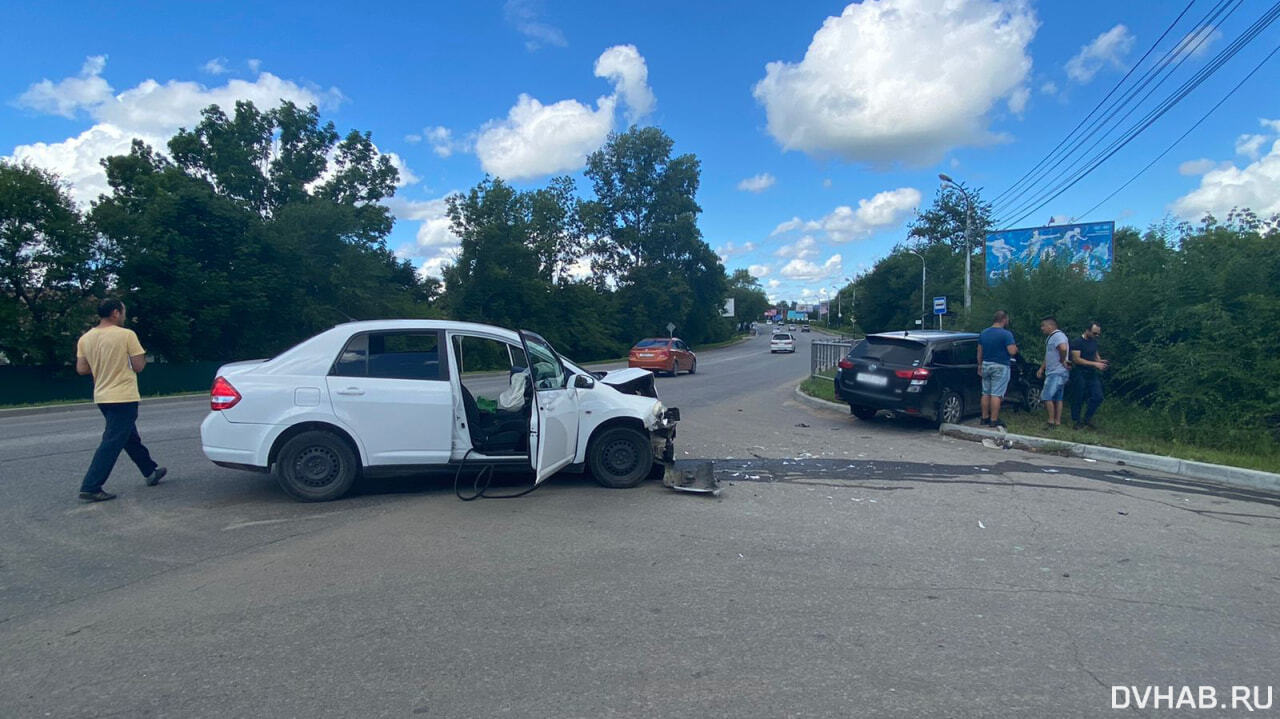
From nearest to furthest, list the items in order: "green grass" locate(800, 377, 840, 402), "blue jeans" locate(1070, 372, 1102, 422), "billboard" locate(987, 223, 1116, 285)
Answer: "blue jeans" locate(1070, 372, 1102, 422)
"green grass" locate(800, 377, 840, 402)
"billboard" locate(987, 223, 1116, 285)

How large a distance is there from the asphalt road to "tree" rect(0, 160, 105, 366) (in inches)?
806

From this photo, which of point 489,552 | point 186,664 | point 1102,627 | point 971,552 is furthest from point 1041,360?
point 186,664

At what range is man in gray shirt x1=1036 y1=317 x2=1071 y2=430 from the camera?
10.5 meters

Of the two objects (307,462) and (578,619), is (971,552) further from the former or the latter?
(307,462)

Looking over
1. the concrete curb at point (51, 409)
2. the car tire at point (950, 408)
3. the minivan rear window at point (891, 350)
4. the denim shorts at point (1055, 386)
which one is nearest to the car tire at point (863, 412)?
the minivan rear window at point (891, 350)

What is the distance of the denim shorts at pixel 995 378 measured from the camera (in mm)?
10828

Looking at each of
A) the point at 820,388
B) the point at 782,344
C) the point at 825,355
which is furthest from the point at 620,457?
the point at 782,344

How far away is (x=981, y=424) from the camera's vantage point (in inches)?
440

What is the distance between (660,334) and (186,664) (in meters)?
52.2

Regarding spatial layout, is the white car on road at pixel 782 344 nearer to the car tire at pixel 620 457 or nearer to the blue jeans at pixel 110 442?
the car tire at pixel 620 457

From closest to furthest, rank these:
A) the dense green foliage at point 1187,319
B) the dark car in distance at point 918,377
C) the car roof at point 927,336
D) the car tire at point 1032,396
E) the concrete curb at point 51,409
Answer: the dense green foliage at point 1187,319 → the dark car in distance at point 918,377 → the car roof at point 927,336 → the car tire at point 1032,396 → the concrete curb at point 51,409

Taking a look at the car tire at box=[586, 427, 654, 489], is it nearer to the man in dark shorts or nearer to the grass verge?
the grass verge

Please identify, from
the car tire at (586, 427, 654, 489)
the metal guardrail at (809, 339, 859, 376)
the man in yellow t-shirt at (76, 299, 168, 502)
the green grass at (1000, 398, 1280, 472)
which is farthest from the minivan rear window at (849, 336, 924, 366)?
the man in yellow t-shirt at (76, 299, 168, 502)

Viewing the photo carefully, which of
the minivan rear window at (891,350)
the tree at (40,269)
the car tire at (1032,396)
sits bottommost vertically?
the car tire at (1032,396)
